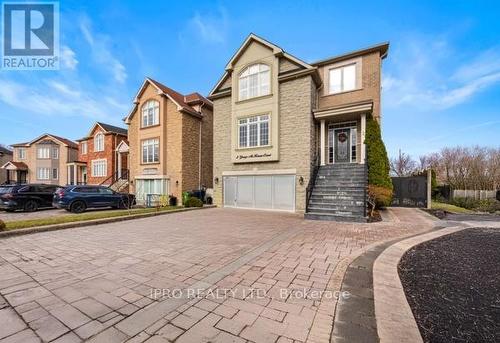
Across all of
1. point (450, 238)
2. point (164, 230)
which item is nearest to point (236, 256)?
point (164, 230)

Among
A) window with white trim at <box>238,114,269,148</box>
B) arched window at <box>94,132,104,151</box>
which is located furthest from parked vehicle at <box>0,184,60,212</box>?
window with white trim at <box>238,114,269,148</box>

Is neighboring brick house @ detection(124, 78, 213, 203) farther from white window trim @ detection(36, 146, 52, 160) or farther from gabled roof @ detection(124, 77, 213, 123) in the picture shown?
white window trim @ detection(36, 146, 52, 160)

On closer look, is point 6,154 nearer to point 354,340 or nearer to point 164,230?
point 164,230

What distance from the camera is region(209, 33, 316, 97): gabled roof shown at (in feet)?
45.4

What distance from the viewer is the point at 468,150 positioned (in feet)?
110

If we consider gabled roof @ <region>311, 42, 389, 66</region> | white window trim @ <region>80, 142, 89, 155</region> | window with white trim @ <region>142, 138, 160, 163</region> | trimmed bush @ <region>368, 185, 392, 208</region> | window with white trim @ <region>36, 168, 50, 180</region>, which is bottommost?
trimmed bush @ <region>368, 185, 392, 208</region>

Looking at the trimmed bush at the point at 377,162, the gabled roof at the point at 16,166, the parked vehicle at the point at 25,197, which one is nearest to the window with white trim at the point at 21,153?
the gabled roof at the point at 16,166

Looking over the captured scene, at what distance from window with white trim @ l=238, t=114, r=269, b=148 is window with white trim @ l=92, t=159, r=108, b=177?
17784 millimetres

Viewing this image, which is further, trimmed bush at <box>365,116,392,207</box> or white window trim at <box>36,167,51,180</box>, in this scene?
white window trim at <box>36,167,51,180</box>

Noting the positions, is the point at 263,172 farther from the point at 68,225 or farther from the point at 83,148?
the point at 83,148

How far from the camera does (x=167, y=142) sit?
19.2 meters

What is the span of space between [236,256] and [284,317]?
2.43 m

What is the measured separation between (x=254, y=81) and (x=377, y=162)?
9097 mm

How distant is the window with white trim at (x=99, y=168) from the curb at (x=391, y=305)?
27.5m
